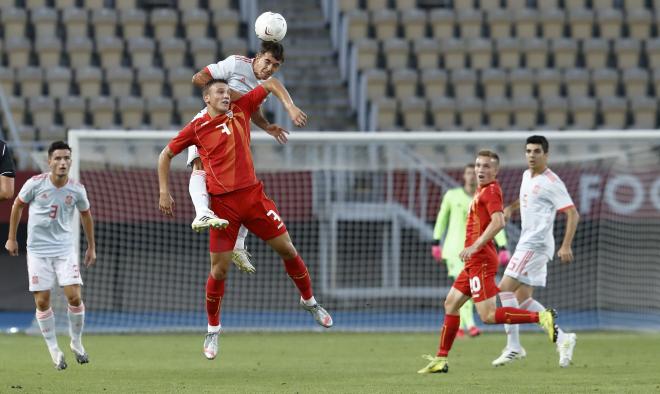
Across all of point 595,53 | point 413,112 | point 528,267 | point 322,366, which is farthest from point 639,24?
point 322,366

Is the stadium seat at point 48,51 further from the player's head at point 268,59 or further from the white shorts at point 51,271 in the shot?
the player's head at point 268,59

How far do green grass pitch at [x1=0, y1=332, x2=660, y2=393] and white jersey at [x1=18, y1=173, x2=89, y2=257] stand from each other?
107cm

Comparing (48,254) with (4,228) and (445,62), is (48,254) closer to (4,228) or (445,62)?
(4,228)

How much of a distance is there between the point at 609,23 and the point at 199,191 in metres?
12.8

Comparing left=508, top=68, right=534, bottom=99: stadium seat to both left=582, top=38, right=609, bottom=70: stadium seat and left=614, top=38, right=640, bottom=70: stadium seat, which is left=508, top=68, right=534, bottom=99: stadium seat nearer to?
left=582, top=38, right=609, bottom=70: stadium seat

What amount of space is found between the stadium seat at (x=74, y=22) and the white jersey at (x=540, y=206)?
10.5 meters

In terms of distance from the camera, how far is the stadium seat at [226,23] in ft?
67.1

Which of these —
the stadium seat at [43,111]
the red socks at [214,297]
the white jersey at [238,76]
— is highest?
the white jersey at [238,76]

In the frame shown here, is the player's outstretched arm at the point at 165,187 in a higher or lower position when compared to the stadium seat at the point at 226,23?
lower

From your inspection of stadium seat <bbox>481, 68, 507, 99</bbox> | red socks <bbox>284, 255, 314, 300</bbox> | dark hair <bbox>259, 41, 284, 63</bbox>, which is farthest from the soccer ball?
stadium seat <bbox>481, 68, 507, 99</bbox>

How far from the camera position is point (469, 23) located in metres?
20.6

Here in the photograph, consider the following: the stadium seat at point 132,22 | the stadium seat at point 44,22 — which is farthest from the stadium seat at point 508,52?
the stadium seat at point 44,22

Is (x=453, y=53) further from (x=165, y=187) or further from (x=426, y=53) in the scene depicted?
(x=165, y=187)

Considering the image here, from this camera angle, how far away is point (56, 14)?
20.4 m
